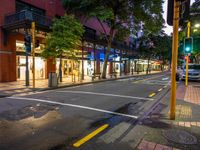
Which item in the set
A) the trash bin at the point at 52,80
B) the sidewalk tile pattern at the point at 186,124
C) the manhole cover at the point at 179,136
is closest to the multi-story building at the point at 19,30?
the trash bin at the point at 52,80

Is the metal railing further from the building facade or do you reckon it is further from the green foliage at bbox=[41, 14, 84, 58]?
the green foliage at bbox=[41, 14, 84, 58]

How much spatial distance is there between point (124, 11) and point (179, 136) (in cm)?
2171

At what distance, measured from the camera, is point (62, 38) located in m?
16.0

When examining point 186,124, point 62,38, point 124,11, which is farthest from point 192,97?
point 124,11

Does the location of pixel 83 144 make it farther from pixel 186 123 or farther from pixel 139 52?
pixel 139 52

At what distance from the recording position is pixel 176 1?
5379 mm

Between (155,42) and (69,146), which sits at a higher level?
(155,42)

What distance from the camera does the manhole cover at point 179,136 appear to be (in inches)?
168

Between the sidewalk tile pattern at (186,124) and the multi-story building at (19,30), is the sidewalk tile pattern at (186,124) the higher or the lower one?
the lower one

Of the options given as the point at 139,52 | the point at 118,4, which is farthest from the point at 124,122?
the point at 139,52

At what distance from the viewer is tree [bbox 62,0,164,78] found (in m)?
21.1

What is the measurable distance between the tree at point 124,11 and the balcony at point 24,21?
554 cm

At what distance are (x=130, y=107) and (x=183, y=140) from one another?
11.6ft

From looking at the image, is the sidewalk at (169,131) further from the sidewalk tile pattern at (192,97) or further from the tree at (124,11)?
the tree at (124,11)
